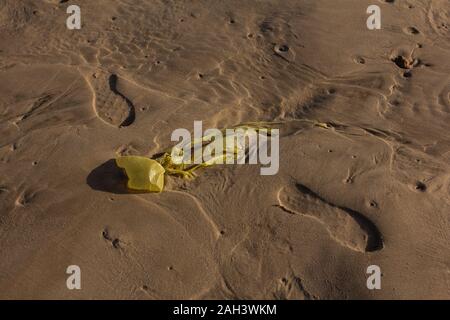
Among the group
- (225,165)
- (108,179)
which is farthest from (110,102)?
(225,165)

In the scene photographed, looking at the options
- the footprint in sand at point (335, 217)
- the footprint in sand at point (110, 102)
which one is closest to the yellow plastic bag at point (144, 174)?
the footprint in sand at point (110, 102)

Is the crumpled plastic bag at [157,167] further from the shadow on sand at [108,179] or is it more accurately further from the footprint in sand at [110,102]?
the footprint in sand at [110,102]

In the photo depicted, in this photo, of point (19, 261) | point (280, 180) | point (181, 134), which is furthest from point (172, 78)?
point (19, 261)

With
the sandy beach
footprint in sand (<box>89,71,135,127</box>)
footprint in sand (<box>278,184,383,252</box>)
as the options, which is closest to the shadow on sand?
the sandy beach

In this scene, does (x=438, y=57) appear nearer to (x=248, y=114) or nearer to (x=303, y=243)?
(x=248, y=114)

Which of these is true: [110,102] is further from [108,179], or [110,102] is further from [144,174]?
[144,174]
